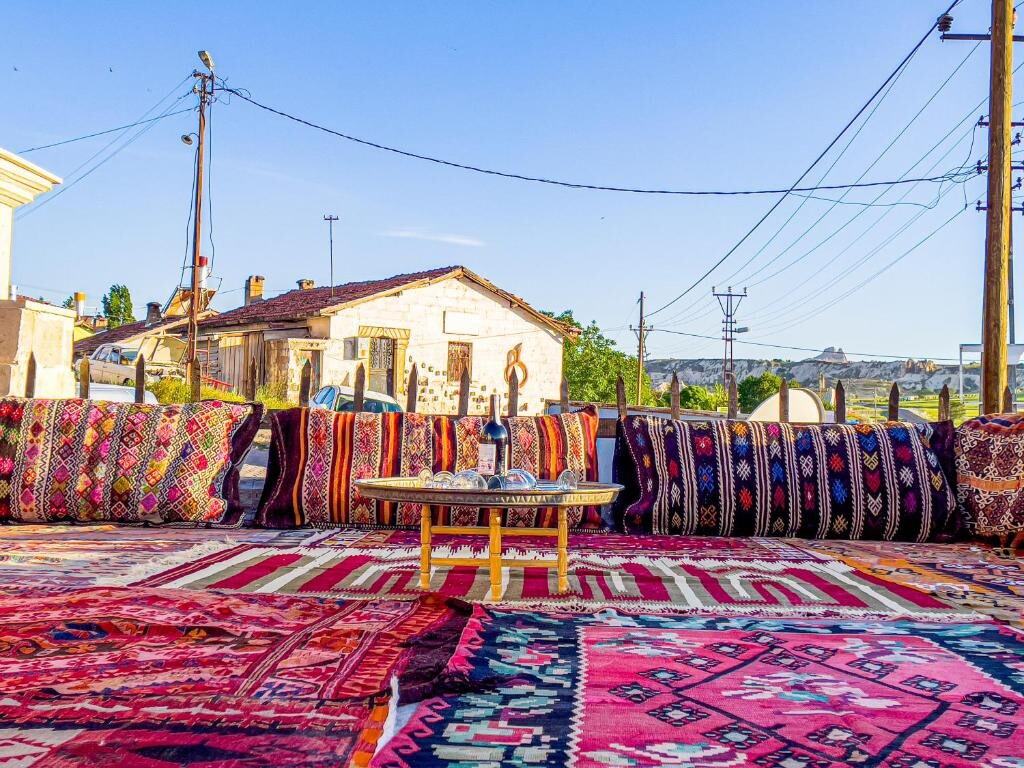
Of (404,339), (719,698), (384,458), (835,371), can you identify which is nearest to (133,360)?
(404,339)

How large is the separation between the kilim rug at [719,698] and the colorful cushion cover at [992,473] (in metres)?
2.47

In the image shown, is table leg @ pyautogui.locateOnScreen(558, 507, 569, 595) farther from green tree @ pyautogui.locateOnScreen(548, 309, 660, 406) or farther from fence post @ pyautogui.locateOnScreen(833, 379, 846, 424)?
green tree @ pyautogui.locateOnScreen(548, 309, 660, 406)

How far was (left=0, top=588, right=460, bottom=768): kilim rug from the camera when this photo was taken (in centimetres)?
182

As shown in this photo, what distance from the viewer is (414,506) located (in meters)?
5.20

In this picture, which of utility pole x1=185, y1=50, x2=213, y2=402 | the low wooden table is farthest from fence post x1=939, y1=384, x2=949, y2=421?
utility pole x1=185, y1=50, x2=213, y2=402

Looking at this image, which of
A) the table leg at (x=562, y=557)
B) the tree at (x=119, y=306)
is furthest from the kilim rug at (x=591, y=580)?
the tree at (x=119, y=306)

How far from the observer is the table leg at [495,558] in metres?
3.51

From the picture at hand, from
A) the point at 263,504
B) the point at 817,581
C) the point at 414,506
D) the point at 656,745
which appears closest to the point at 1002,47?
the point at 817,581

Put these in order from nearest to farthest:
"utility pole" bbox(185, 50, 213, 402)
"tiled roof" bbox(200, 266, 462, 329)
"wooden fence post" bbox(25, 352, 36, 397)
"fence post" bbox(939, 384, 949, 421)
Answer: "wooden fence post" bbox(25, 352, 36, 397)
"fence post" bbox(939, 384, 949, 421)
"utility pole" bbox(185, 50, 213, 402)
"tiled roof" bbox(200, 266, 462, 329)

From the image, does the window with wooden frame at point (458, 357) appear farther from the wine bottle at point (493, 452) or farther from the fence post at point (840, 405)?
the wine bottle at point (493, 452)

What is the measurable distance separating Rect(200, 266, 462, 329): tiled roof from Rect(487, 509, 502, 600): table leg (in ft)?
56.4

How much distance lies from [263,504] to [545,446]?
173 centimetres

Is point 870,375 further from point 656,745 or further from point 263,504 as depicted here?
point 656,745

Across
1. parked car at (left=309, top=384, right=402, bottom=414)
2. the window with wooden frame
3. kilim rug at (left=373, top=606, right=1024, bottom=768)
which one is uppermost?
the window with wooden frame
